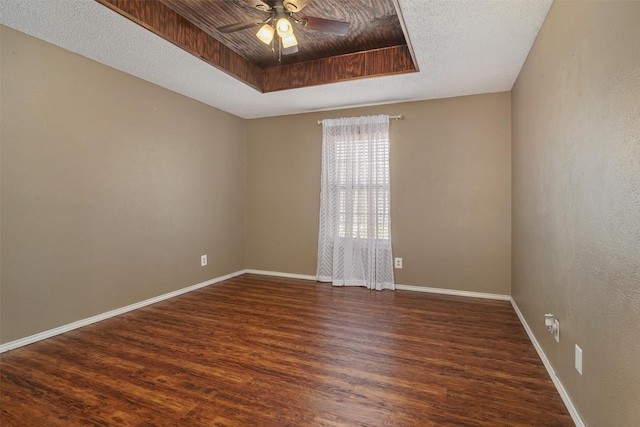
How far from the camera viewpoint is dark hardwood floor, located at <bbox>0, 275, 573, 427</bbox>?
157cm

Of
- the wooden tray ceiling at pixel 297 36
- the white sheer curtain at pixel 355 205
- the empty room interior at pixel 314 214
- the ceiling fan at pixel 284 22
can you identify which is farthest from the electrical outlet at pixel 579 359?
the white sheer curtain at pixel 355 205

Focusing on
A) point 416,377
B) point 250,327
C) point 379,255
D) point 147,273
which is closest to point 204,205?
point 147,273

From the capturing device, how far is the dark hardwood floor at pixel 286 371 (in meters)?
1.57

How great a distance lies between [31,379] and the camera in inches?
73.9

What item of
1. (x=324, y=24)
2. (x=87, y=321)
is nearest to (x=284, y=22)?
(x=324, y=24)

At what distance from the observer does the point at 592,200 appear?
1333mm

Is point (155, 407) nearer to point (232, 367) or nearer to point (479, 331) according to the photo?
point (232, 367)

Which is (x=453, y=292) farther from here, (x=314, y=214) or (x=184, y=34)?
(x=184, y=34)

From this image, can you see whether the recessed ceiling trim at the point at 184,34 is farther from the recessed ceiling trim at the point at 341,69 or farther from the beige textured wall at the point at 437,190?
the beige textured wall at the point at 437,190

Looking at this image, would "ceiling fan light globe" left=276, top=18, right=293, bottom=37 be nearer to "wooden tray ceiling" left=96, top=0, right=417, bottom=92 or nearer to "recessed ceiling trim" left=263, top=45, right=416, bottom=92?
"wooden tray ceiling" left=96, top=0, right=417, bottom=92

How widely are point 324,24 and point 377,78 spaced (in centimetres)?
107

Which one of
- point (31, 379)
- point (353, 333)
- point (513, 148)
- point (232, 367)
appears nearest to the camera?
point (31, 379)

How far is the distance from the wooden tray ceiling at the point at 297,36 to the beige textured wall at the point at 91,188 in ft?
3.00

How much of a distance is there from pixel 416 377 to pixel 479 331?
99 cm
